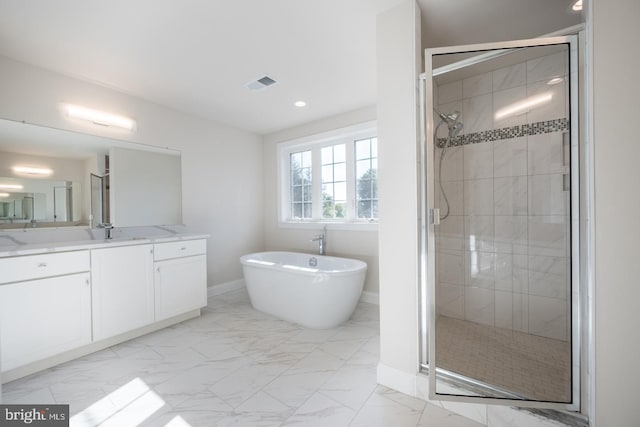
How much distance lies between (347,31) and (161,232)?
2.89 m

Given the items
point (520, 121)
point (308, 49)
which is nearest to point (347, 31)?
point (308, 49)

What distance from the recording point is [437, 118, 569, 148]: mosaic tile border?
1.56 m

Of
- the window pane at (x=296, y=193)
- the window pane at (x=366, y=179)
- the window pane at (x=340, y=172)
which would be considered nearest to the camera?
the window pane at (x=366, y=179)

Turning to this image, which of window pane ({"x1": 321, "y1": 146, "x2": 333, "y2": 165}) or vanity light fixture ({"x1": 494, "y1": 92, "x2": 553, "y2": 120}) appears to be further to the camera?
window pane ({"x1": 321, "y1": 146, "x2": 333, "y2": 165})

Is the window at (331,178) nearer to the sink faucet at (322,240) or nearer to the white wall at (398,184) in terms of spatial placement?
the sink faucet at (322,240)

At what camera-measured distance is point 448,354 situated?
1.69m

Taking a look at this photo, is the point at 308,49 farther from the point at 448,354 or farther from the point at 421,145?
the point at 448,354

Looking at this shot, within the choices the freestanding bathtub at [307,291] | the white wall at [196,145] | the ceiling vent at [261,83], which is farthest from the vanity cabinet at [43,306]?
the ceiling vent at [261,83]

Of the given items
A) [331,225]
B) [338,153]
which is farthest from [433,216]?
[338,153]

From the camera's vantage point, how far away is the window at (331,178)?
353 centimetres

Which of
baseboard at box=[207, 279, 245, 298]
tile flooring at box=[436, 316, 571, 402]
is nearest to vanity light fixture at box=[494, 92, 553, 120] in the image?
tile flooring at box=[436, 316, 571, 402]

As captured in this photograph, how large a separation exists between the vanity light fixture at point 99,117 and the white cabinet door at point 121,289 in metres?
1.36

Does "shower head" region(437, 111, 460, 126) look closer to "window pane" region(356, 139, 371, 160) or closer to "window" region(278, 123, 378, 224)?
"window" region(278, 123, 378, 224)

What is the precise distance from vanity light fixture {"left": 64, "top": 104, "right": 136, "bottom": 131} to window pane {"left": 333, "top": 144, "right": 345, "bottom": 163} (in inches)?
95.3
